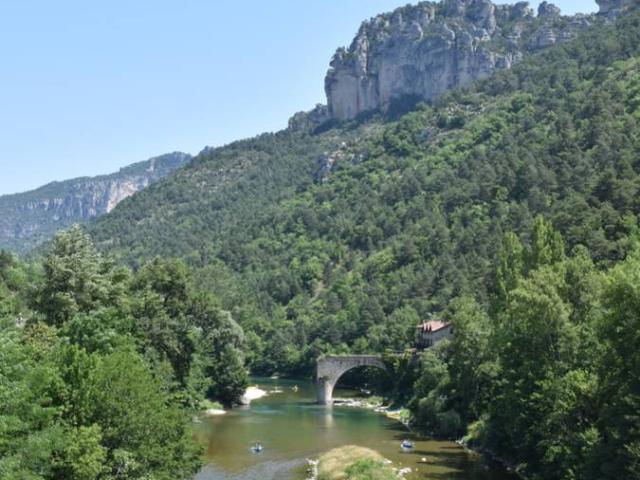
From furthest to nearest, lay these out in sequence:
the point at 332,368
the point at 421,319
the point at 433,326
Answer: the point at 421,319 → the point at 332,368 → the point at 433,326

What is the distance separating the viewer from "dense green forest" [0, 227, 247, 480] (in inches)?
1032

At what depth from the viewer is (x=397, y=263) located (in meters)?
154

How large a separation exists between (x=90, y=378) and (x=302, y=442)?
3555 centimetres

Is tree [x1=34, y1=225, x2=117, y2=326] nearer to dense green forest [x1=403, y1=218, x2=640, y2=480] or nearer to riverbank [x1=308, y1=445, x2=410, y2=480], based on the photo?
riverbank [x1=308, y1=445, x2=410, y2=480]

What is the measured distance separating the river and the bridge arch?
4315 mm

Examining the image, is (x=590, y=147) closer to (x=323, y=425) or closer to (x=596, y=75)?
(x=596, y=75)

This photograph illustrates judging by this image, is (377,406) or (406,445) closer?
(406,445)

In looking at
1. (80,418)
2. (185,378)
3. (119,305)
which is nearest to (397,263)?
(185,378)

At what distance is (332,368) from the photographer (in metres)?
104

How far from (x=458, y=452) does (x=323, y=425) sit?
20.3m

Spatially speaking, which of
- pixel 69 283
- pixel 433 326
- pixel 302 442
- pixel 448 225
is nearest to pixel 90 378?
pixel 69 283

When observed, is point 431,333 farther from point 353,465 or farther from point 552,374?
point 552,374

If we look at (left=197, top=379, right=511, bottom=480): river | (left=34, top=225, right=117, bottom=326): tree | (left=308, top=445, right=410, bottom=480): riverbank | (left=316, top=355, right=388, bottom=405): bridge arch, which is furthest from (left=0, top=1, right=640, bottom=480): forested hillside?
(left=308, top=445, right=410, bottom=480): riverbank

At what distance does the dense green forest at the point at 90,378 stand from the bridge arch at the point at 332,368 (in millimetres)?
40630
